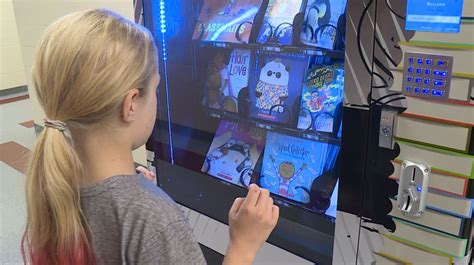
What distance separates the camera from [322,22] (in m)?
1.39

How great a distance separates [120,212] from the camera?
903 mm

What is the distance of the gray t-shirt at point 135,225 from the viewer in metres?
0.88

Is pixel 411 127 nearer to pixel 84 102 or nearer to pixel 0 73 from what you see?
pixel 84 102

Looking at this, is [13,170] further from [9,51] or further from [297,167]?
[297,167]

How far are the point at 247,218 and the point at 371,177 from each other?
0.37 m

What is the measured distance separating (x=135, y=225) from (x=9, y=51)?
20.8 ft

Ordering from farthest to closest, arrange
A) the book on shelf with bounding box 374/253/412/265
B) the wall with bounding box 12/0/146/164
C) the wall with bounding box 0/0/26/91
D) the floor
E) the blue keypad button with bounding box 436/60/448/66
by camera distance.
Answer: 1. the wall with bounding box 0/0/26/91
2. the wall with bounding box 12/0/146/164
3. the floor
4. the book on shelf with bounding box 374/253/412/265
5. the blue keypad button with bounding box 436/60/448/66

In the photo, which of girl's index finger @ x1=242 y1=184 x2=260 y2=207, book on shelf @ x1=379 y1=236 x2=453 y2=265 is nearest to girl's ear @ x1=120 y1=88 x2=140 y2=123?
girl's index finger @ x1=242 y1=184 x2=260 y2=207

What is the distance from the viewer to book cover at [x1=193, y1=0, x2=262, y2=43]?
5.39 ft

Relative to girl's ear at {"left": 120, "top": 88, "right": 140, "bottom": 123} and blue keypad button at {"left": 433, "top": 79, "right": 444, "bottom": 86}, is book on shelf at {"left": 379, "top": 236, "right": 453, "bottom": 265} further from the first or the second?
girl's ear at {"left": 120, "top": 88, "right": 140, "bottom": 123}

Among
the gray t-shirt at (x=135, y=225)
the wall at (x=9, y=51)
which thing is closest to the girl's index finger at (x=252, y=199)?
the gray t-shirt at (x=135, y=225)

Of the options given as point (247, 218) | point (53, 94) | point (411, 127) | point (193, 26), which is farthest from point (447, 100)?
point (193, 26)

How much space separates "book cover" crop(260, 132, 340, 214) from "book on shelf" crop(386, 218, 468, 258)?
314 millimetres

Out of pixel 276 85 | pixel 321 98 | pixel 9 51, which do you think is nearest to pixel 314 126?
pixel 321 98
